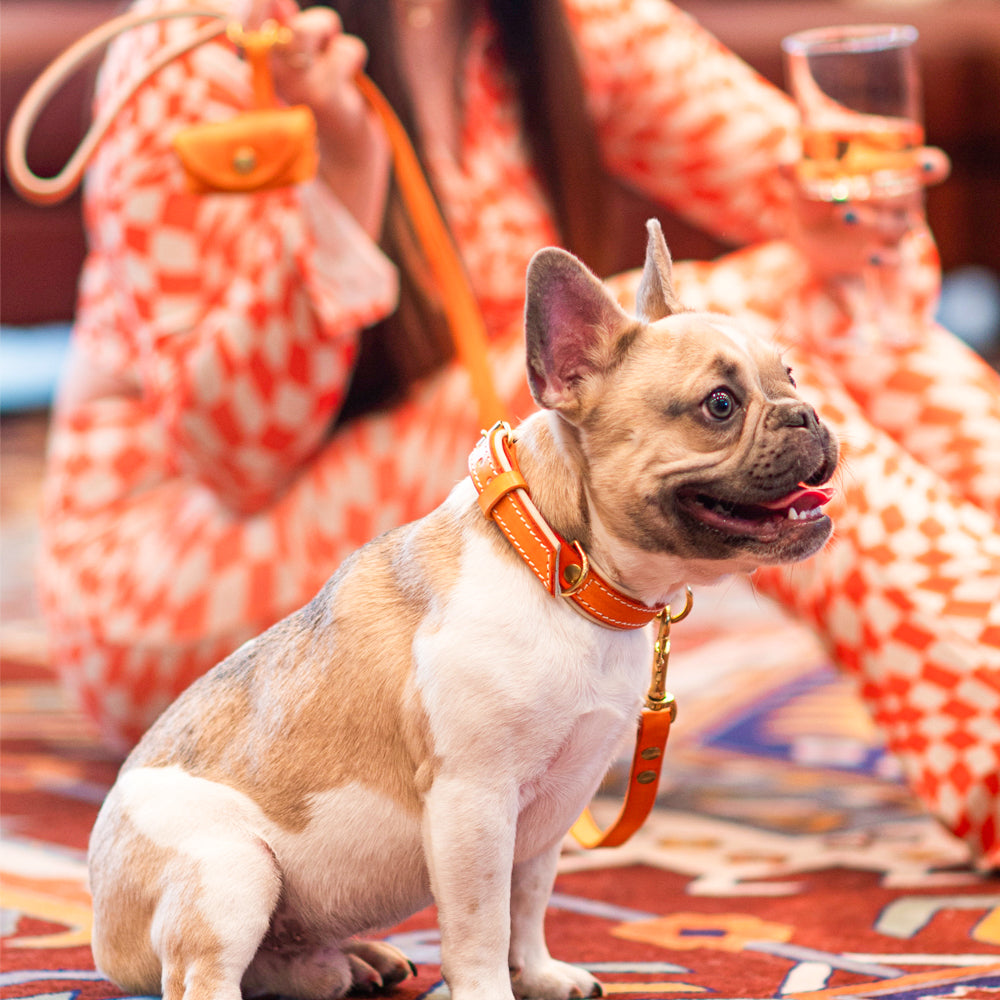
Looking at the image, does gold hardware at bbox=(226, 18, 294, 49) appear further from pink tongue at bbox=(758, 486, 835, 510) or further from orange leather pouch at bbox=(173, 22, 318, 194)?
pink tongue at bbox=(758, 486, 835, 510)

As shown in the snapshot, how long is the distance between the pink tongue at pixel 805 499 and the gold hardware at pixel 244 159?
532 mm

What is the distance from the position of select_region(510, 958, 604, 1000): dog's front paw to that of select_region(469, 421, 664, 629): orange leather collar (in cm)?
26

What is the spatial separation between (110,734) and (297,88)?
77cm

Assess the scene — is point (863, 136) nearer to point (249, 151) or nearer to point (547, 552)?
point (249, 151)

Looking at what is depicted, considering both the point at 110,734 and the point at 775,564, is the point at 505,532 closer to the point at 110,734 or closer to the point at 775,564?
the point at 775,564

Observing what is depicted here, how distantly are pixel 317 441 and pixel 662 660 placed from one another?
688 millimetres

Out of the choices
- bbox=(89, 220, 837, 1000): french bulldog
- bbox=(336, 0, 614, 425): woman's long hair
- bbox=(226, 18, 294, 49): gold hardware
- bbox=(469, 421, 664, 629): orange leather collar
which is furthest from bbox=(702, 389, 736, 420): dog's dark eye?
bbox=(336, 0, 614, 425): woman's long hair

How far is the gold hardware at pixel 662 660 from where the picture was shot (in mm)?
855

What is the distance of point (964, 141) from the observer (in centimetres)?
380

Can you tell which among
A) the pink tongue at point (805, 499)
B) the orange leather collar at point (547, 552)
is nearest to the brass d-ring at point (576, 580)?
the orange leather collar at point (547, 552)

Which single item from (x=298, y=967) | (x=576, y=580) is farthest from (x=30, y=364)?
(x=576, y=580)

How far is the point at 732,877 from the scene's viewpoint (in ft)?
3.85

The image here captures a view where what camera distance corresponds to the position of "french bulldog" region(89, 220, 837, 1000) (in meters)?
0.77

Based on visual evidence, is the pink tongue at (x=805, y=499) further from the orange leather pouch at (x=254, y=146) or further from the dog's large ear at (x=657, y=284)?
the orange leather pouch at (x=254, y=146)
